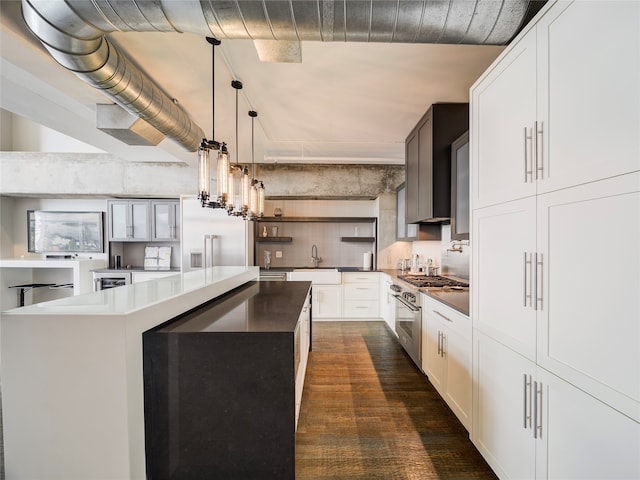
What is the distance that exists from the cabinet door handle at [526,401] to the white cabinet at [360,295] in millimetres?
3723

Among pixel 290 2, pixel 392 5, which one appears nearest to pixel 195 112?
pixel 290 2

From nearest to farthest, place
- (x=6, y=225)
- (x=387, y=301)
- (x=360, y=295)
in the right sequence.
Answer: (x=387, y=301), (x=360, y=295), (x=6, y=225)

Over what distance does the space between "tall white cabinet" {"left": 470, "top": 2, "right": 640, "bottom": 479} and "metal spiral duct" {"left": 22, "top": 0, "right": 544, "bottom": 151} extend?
0.21m

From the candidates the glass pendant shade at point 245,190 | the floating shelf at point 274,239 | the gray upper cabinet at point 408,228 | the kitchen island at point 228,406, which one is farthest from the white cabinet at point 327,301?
the kitchen island at point 228,406

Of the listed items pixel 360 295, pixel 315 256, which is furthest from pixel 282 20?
pixel 315 256

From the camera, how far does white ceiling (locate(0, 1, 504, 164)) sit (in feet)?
6.88

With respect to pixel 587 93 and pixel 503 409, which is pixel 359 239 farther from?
pixel 587 93

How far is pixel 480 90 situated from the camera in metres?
1.84

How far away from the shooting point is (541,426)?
1305 millimetres

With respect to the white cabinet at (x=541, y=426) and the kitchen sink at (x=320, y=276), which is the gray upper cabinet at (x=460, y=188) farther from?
the kitchen sink at (x=320, y=276)

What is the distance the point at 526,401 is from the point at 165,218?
570 cm

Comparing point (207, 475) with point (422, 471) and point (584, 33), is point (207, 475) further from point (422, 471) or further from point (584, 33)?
point (584, 33)

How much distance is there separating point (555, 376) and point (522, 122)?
4.02 feet

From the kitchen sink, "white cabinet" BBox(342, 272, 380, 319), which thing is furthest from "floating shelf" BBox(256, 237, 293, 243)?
"white cabinet" BBox(342, 272, 380, 319)
